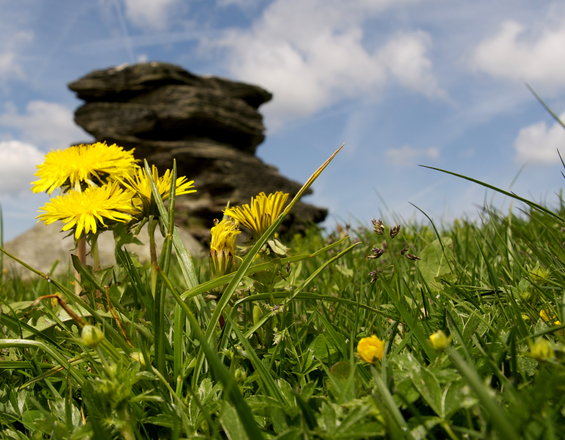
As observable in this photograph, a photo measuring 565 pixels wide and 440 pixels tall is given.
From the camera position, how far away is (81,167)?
1.56 m

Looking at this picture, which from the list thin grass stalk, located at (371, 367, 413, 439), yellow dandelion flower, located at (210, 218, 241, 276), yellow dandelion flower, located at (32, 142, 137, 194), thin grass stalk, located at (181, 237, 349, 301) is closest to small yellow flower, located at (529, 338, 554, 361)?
thin grass stalk, located at (371, 367, 413, 439)

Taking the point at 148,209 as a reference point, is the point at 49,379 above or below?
below

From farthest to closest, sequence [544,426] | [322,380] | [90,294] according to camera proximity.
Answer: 1. [90,294]
2. [322,380]
3. [544,426]

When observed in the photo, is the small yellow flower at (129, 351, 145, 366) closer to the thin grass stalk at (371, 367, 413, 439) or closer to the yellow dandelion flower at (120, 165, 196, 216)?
the yellow dandelion flower at (120, 165, 196, 216)

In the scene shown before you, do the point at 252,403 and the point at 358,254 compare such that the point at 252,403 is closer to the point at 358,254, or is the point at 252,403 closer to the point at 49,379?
the point at 49,379

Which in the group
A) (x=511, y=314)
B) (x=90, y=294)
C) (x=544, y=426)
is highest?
(x=90, y=294)

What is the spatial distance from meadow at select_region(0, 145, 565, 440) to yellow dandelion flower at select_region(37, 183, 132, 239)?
0.08 meters

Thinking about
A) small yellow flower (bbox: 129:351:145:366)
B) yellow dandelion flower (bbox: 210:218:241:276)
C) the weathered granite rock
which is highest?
the weathered granite rock

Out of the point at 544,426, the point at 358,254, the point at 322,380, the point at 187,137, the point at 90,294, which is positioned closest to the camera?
the point at 544,426

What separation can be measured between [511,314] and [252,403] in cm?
71

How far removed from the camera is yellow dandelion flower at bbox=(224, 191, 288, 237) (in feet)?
4.17

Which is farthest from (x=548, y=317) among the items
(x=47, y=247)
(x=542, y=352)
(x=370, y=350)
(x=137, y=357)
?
(x=47, y=247)

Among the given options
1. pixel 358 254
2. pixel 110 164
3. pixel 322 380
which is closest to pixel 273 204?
pixel 322 380

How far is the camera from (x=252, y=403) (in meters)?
0.93
